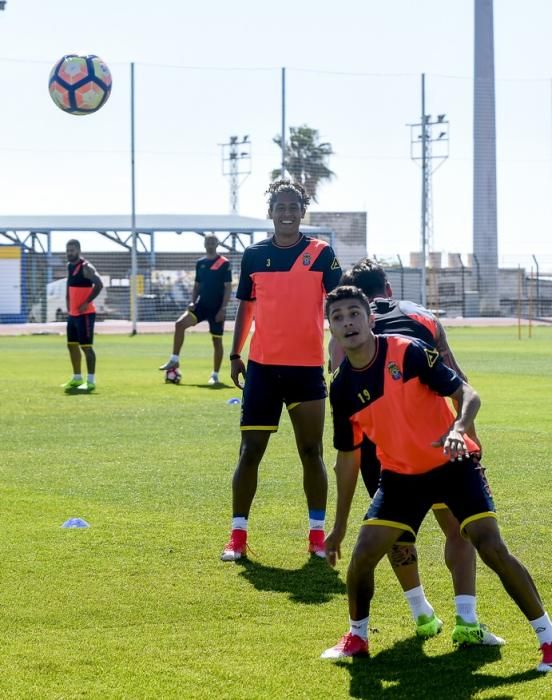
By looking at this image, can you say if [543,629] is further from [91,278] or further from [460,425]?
[91,278]

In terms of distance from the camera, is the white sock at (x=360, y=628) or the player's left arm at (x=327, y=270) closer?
the white sock at (x=360, y=628)

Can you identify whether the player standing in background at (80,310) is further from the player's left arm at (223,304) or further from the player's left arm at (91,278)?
the player's left arm at (223,304)

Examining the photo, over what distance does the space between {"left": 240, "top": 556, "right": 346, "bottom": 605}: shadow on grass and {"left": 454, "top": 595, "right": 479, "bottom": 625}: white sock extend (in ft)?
3.12

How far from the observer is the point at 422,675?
496 cm

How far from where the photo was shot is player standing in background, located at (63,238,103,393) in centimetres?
1752

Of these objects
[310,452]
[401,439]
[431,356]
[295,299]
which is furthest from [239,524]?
[431,356]

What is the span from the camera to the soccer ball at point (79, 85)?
22344mm

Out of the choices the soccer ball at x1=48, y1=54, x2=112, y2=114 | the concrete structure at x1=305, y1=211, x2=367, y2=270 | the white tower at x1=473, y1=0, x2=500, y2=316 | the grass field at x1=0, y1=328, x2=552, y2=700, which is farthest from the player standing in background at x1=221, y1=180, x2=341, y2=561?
the concrete structure at x1=305, y1=211, x2=367, y2=270

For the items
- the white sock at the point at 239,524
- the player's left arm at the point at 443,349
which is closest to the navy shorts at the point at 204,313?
the white sock at the point at 239,524

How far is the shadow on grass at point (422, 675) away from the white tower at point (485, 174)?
41.5 metres

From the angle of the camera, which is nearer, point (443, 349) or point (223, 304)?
point (443, 349)

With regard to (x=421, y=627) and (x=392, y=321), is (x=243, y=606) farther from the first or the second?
(x=392, y=321)

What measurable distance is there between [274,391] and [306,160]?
42.7 meters

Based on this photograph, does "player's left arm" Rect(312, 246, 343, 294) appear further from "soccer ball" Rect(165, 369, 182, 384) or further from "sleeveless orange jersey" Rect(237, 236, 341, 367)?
"soccer ball" Rect(165, 369, 182, 384)
